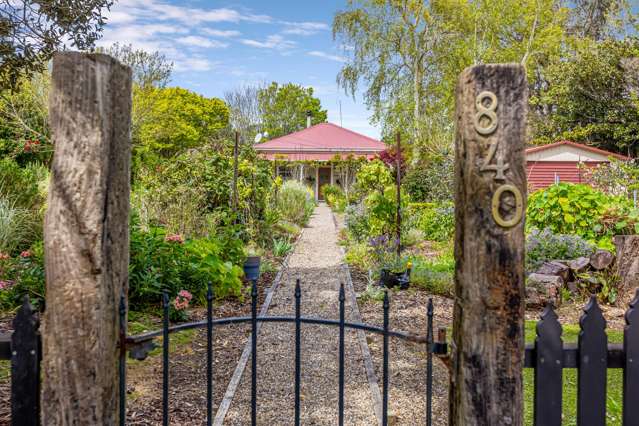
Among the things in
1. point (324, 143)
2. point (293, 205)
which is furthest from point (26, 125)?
point (324, 143)

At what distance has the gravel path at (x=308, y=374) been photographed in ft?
11.4

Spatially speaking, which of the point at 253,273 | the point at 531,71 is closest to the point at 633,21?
the point at 531,71

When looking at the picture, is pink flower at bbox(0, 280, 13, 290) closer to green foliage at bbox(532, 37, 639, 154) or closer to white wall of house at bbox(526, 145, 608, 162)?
white wall of house at bbox(526, 145, 608, 162)

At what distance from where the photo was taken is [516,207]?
176cm

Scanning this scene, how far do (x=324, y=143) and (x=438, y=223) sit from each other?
2072 cm

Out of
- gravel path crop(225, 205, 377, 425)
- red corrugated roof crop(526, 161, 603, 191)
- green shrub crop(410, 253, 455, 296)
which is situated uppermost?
red corrugated roof crop(526, 161, 603, 191)

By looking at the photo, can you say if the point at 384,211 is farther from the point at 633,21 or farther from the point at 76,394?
the point at 633,21

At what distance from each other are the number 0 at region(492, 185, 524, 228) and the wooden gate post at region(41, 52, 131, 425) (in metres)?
1.35

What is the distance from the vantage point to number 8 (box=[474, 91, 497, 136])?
175 centimetres

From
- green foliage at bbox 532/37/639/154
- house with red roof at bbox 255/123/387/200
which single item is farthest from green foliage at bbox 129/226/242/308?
house with red roof at bbox 255/123/387/200

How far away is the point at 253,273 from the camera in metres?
7.38

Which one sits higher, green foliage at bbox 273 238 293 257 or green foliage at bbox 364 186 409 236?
green foliage at bbox 364 186 409 236

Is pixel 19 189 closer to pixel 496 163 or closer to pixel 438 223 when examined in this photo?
pixel 496 163

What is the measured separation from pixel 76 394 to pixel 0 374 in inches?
93.5
